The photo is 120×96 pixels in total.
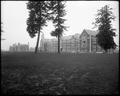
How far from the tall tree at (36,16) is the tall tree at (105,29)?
15357 millimetres

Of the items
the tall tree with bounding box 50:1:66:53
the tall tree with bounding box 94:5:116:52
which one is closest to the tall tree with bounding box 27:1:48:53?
the tall tree with bounding box 50:1:66:53

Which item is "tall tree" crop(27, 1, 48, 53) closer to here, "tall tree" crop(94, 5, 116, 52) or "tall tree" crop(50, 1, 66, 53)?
"tall tree" crop(50, 1, 66, 53)

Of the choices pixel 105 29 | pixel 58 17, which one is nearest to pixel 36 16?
pixel 58 17

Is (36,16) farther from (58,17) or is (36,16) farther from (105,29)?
(105,29)

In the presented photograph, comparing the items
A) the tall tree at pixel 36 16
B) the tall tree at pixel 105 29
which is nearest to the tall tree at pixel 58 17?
the tall tree at pixel 36 16

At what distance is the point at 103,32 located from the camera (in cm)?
2716

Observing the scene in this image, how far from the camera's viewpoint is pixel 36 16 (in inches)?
869

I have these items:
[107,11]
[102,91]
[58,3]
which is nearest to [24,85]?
[102,91]

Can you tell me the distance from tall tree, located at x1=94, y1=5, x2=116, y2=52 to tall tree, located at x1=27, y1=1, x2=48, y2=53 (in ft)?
50.4

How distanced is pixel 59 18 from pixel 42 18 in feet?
15.7

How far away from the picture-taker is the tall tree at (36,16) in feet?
69.8

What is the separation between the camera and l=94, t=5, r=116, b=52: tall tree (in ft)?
88.0

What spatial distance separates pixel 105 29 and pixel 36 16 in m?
18.3

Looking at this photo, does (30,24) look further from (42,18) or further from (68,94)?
(68,94)
